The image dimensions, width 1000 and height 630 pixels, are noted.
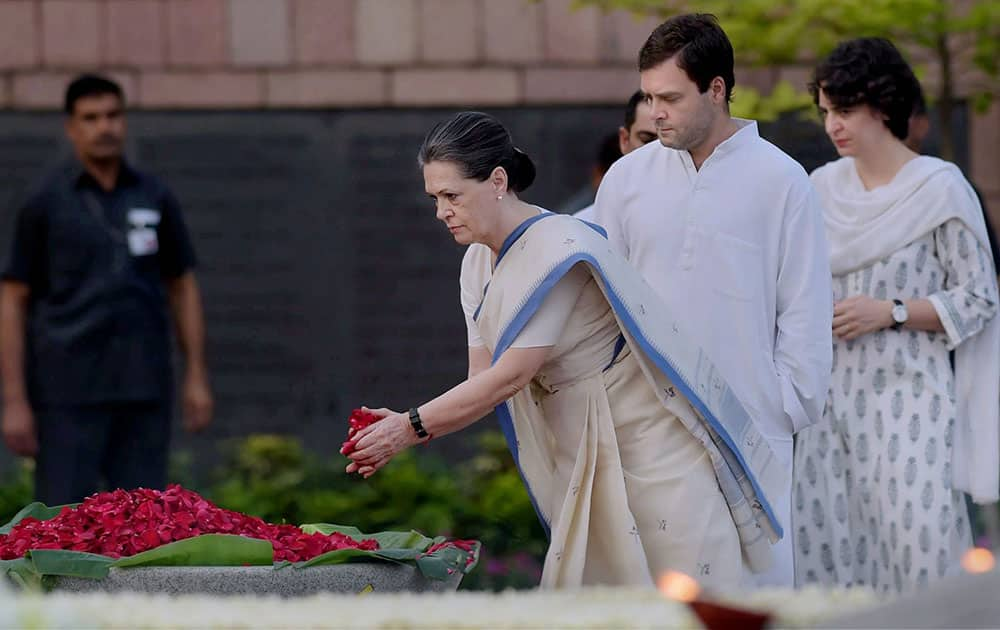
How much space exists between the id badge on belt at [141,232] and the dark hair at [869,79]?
119 inches

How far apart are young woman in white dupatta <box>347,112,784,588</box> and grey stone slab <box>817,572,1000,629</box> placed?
76.6 inches

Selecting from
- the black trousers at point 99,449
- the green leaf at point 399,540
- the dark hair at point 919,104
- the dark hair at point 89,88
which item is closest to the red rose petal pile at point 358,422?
the green leaf at point 399,540

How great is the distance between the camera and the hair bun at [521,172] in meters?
4.15

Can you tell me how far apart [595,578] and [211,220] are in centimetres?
554

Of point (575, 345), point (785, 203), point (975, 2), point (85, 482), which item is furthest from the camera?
point (975, 2)

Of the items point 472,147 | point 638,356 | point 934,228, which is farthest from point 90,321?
point 638,356

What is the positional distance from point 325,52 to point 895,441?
15.3 ft

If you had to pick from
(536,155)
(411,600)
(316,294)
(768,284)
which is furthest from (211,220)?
(411,600)

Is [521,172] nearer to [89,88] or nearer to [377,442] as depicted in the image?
[377,442]

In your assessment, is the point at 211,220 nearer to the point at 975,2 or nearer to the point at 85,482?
the point at 85,482

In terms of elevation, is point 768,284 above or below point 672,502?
above

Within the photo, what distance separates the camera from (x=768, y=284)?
15.0 ft

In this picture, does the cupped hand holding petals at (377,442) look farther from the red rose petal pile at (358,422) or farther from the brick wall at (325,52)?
the brick wall at (325,52)

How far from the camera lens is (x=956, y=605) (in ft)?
6.59
